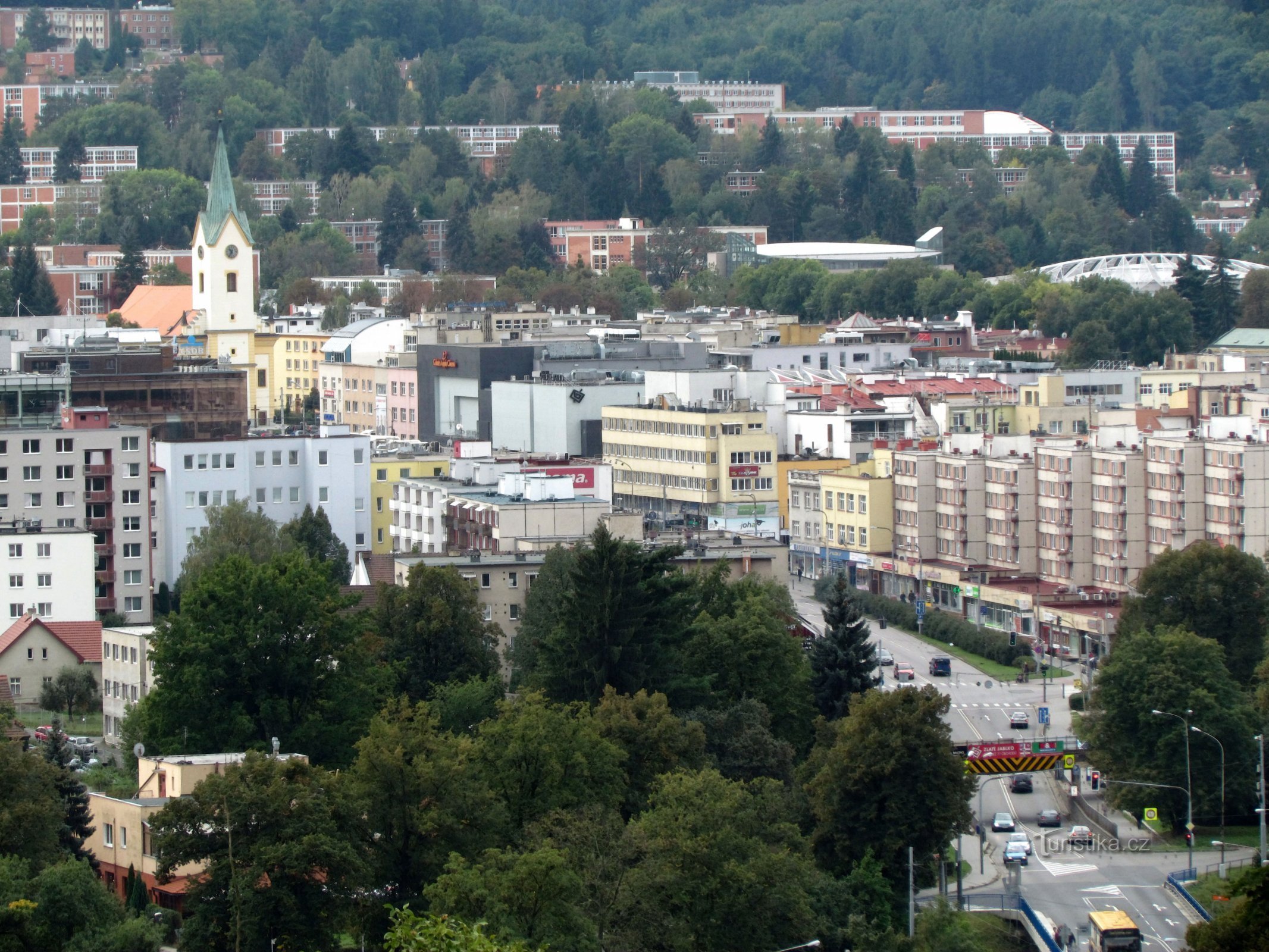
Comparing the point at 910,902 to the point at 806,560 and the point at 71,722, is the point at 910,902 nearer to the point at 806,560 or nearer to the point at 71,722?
the point at 71,722

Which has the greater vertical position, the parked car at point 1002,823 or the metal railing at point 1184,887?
the metal railing at point 1184,887

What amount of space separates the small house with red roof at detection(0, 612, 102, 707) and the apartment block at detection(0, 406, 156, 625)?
772cm

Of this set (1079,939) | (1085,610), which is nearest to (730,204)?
(1085,610)

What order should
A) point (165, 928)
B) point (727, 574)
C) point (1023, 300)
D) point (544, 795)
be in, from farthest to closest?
point (1023, 300), point (727, 574), point (544, 795), point (165, 928)

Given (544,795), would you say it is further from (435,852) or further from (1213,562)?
(1213,562)

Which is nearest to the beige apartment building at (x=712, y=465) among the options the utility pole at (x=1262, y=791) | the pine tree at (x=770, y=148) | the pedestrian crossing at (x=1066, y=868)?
the utility pole at (x=1262, y=791)

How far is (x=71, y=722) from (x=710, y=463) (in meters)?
29.3

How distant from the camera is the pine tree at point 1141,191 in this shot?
520ft

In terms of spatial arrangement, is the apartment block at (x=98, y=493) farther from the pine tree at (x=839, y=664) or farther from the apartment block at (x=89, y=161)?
the apartment block at (x=89, y=161)

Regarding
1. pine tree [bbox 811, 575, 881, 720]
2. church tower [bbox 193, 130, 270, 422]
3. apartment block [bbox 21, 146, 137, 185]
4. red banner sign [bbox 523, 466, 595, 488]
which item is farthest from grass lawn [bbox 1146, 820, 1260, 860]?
apartment block [bbox 21, 146, 137, 185]

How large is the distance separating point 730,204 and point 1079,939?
12115 cm

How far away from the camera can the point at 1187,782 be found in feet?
140

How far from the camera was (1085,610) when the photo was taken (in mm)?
58938

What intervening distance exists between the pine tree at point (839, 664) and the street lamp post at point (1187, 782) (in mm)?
4414
